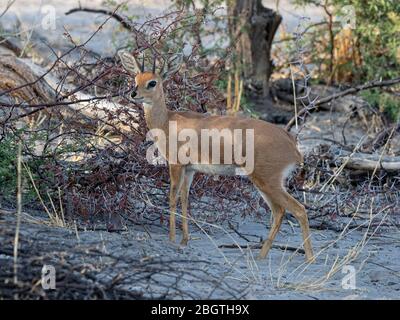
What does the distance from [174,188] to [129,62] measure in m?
0.96

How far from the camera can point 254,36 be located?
39.2 ft

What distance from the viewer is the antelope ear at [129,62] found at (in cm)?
679

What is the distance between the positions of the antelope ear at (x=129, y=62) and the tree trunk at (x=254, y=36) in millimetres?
4892

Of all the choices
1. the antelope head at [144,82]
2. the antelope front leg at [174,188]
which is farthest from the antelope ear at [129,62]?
the antelope front leg at [174,188]

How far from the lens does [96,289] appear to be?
4.64m

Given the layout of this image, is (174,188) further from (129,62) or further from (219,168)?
(129,62)

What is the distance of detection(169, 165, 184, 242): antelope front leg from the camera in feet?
22.0

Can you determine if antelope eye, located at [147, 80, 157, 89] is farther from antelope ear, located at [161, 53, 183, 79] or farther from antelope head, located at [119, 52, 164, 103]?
antelope ear, located at [161, 53, 183, 79]

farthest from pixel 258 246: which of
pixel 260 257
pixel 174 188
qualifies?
pixel 174 188

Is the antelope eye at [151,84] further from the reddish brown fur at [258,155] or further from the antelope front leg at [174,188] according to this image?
the antelope front leg at [174,188]

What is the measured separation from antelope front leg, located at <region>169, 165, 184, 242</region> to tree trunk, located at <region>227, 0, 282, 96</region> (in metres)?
5.09

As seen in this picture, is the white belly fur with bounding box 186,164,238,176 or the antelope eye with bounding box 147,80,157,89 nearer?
the white belly fur with bounding box 186,164,238,176

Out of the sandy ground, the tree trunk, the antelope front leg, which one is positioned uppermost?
the tree trunk

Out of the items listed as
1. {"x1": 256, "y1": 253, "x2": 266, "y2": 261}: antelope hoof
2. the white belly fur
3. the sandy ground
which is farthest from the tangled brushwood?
{"x1": 256, "y1": 253, "x2": 266, "y2": 261}: antelope hoof
